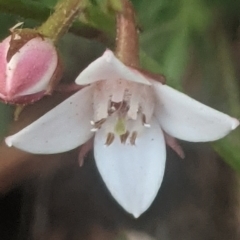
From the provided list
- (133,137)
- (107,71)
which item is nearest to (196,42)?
(133,137)

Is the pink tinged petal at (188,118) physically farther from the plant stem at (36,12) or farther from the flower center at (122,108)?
the plant stem at (36,12)

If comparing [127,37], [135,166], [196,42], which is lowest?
[196,42]

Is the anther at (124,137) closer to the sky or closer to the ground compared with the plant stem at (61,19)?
closer to the ground

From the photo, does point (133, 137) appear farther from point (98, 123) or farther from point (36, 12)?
point (36, 12)

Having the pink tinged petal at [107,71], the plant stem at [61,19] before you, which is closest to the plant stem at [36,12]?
the plant stem at [61,19]

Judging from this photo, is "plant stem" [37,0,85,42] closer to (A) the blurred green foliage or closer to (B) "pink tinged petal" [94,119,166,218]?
(B) "pink tinged petal" [94,119,166,218]

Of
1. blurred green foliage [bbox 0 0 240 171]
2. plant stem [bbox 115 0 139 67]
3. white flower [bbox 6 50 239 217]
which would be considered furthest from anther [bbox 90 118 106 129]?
blurred green foliage [bbox 0 0 240 171]

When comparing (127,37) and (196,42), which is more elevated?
(127,37)
